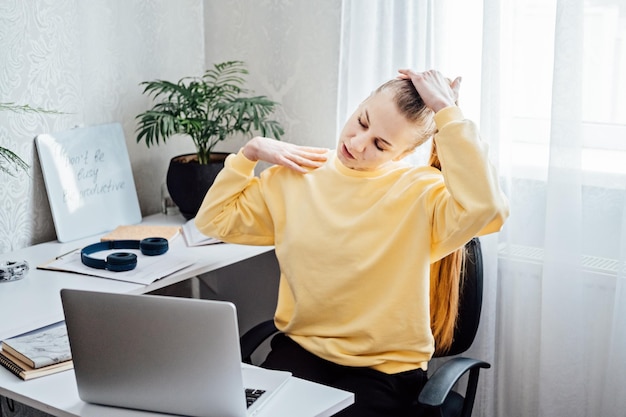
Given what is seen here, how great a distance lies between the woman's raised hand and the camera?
1819 mm

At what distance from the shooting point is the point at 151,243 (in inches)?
79.2

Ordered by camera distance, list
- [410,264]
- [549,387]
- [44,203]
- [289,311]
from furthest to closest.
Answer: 1. [44,203]
2. [549,387]
3. [289,311]
4. [410,264]

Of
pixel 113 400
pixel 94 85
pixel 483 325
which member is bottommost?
pixel 483 325

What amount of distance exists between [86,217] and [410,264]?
0.99m

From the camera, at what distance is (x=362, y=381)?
165cm

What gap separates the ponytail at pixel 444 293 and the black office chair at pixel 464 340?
2 cm

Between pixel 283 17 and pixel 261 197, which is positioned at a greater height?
pixel 283 17

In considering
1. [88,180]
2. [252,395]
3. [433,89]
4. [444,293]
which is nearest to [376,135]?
[433,89]

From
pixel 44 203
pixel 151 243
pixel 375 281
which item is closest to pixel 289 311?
pixel 375 281

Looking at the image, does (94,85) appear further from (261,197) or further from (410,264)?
(410,264)

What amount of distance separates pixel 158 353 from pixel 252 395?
0.19 metres

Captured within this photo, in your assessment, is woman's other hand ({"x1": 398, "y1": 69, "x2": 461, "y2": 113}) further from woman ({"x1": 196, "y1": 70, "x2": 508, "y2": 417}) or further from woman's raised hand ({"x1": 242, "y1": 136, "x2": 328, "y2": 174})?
woman's raised hand ({"x1": 242, "y1": 136, "x2": 328, "y2": 174})

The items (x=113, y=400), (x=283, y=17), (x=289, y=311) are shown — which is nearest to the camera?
(x=113, y=400)

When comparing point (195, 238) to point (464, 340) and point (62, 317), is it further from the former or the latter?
point (464, 340)
